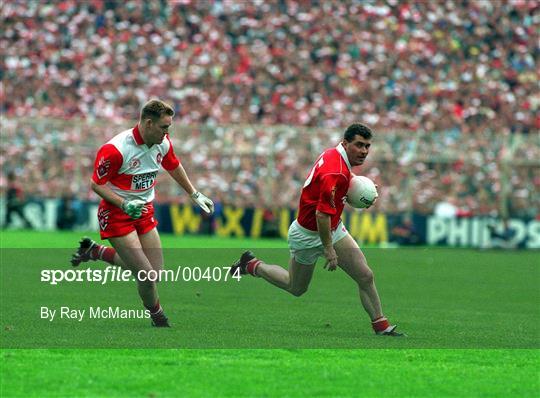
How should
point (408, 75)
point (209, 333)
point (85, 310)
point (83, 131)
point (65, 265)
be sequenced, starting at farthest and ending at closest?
point (408, 75) < point (83, 131) < point (65, 265) < point (85, 310) < point (209, 333)

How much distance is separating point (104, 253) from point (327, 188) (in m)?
2.91

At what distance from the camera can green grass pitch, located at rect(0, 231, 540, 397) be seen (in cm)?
925

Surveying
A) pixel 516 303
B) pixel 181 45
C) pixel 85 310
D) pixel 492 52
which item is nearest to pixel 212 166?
pixel 181 45

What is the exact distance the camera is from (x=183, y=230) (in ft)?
122

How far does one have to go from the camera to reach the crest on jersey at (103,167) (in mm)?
12258

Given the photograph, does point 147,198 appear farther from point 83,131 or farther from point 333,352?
point 83,131

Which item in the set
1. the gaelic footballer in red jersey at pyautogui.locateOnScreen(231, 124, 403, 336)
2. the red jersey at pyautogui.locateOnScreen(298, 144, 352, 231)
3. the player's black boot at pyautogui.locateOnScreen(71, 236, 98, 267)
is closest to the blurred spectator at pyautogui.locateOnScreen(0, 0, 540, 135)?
the player's black boot at pyautogui.locateOnScreen(71, 236, 98, 267)

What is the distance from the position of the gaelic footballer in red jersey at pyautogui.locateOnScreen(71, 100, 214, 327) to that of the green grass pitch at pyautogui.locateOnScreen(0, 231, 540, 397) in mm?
641

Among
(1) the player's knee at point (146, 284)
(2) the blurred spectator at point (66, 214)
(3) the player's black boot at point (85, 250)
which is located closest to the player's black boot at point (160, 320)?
(1) the player's knee at point (146, 284)

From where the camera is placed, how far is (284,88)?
40.3 meters

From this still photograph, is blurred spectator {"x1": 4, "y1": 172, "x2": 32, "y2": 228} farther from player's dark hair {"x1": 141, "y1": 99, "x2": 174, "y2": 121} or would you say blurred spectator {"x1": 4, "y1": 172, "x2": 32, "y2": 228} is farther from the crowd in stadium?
player's dark hair {"x1": 141, "y1": 99, "x2": 174, "y2": 121}

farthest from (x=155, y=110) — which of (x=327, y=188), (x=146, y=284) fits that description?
(x=327, y=188)

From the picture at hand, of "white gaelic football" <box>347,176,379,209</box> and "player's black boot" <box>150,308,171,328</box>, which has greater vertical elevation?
"white gaelic football" <box>347,176,379,209</box>

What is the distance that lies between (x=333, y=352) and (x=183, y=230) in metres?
26.2
